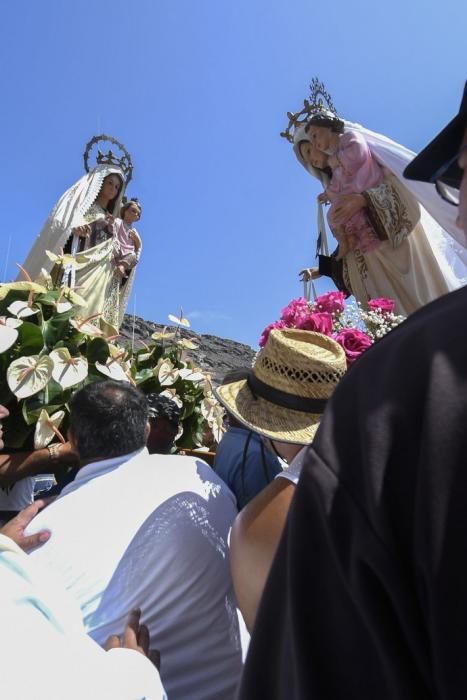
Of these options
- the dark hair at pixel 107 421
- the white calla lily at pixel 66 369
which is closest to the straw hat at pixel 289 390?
the dark hair at pixel 107 421

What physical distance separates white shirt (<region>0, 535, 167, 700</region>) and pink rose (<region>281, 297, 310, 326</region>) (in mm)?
1189

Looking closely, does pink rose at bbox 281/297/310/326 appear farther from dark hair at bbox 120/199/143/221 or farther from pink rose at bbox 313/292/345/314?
dark hair at bbox 120/199/143/221

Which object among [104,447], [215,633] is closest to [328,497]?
[215,633]

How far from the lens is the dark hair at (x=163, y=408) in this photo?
8.72 feet

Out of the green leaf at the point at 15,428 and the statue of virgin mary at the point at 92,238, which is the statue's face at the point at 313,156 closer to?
the statue of virgin mary at the point at 92,238

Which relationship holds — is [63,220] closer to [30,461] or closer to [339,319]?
[30,461]

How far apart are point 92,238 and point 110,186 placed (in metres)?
0.77

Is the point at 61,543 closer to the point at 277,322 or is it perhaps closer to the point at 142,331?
the point at 277,322

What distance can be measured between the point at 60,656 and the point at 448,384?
2.71 ft

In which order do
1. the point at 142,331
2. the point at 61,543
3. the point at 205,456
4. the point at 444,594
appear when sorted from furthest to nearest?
1. the point at 142,331
2. the point at 205,456
3. the point at 61,543
4. the point at 444,594

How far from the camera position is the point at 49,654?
2.82ft

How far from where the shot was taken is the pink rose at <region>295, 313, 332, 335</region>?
1.79 metres

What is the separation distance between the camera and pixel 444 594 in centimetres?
33

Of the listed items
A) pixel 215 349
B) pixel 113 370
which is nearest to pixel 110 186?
pixel 113 370
